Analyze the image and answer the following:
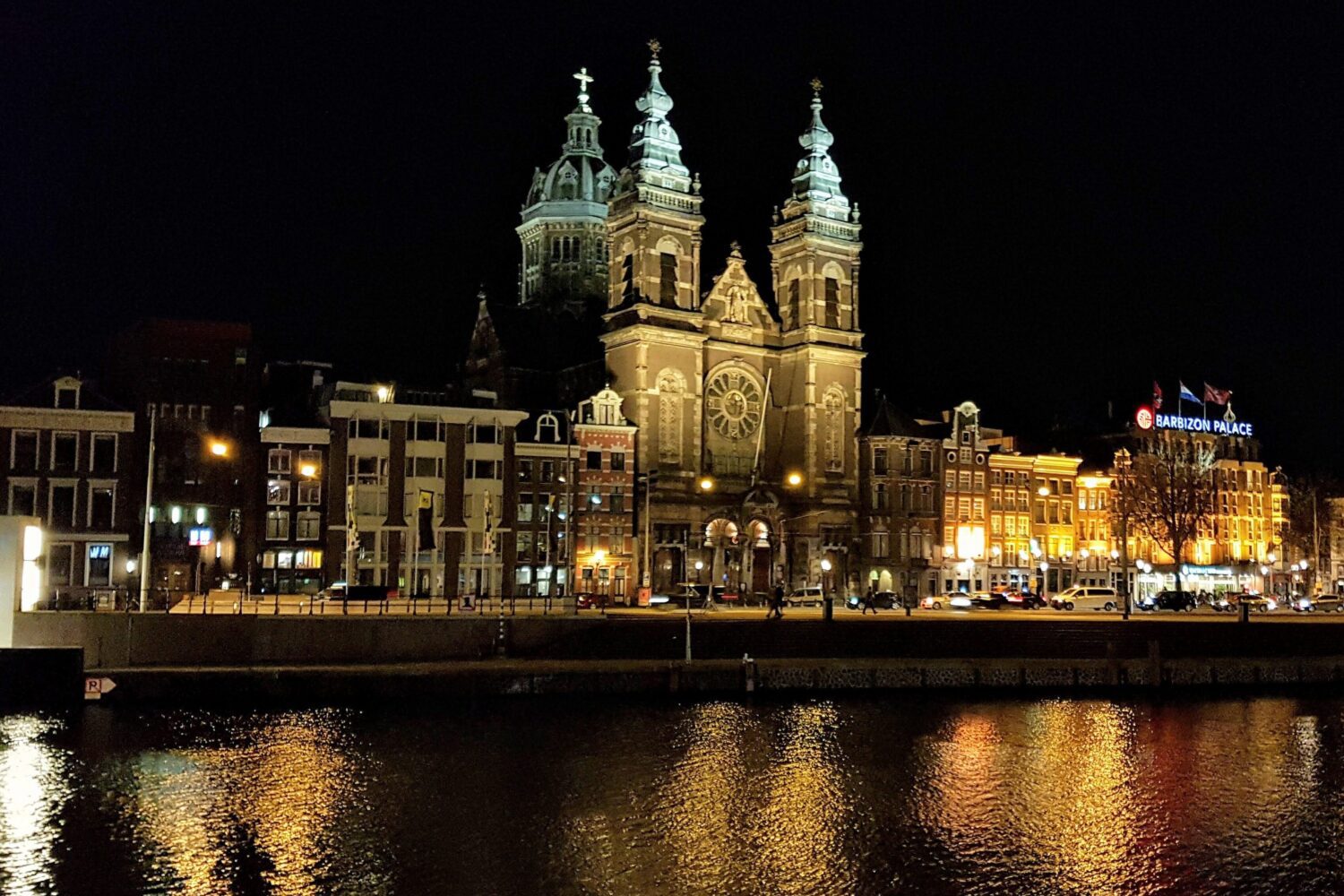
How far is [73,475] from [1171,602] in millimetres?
73893

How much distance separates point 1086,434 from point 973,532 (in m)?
22.7

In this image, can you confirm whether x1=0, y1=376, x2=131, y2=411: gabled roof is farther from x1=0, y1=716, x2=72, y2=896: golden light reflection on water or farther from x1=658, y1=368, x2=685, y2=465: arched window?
x1=658, y1=368, x2=685, y2=465: arched window

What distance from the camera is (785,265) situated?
11669 centimetres

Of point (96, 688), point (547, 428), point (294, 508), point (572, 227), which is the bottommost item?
point (96, 688)

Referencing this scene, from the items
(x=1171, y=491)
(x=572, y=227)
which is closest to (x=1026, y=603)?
(x=1171, y=491)

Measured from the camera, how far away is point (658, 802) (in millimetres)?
39625

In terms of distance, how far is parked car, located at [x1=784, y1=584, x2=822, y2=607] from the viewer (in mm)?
91312

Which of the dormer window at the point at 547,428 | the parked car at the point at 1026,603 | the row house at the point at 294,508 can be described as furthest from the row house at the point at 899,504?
the row house at the point at 294,508

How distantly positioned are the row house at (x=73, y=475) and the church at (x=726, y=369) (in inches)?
1365

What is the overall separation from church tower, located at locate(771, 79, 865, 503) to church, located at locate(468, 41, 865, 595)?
0.13 metres

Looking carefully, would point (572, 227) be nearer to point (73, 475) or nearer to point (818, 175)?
point (818, 175)

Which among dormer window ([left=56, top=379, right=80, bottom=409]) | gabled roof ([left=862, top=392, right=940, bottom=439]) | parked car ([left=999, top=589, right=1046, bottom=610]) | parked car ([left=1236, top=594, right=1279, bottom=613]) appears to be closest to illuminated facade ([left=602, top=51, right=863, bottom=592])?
gabled roof ([left=862, top=392, right=940, bottom=439])

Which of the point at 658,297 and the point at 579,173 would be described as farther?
the point at 579,173

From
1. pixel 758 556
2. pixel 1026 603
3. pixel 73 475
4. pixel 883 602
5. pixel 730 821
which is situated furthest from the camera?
pixel 758 556
